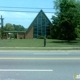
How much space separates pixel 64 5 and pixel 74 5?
4.64m

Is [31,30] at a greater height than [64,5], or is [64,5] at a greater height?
[64,5]

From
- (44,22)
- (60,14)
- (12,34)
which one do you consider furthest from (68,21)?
(12,34)

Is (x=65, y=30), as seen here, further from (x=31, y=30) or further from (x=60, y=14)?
(x=31, y=30)

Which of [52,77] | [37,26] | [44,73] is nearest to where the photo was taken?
[52,77]

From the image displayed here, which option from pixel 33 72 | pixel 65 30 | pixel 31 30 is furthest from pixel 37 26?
pixel 33 72

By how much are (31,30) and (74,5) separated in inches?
1352

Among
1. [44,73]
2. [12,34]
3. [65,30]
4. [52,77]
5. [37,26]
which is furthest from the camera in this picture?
[12,34]

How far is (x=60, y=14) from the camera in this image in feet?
186

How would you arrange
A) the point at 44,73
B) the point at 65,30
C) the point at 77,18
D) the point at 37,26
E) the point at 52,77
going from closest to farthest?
the point at 52,77 < the point at 44,73 < the point at 77,18 < the point at 65,30 < the point at 37,26

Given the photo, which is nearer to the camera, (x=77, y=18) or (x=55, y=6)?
(x=77, y=18)

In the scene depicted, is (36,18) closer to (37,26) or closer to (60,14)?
(37,26)

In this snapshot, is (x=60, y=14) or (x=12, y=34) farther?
(x=12, y=34)

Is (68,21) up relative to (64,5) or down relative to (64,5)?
down

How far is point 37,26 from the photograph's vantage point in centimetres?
8281
